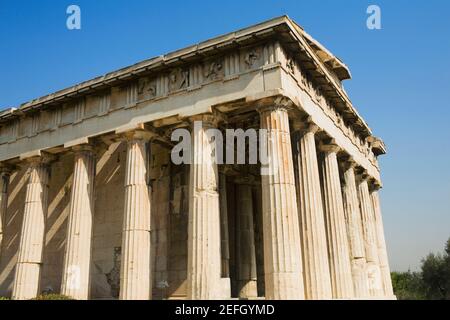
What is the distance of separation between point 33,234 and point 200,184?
982 centimetres

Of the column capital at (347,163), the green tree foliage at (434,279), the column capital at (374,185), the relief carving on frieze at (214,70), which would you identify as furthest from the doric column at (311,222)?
the green tree foliage at (434,279)

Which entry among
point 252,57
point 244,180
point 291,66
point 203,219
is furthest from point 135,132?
point 244,180

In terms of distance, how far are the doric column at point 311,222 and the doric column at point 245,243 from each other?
21.6ft

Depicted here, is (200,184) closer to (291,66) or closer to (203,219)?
(203,219)

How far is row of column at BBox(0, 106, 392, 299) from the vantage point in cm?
1414

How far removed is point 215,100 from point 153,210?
774 centimetres

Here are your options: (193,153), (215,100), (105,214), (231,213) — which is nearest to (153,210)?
(105,214)

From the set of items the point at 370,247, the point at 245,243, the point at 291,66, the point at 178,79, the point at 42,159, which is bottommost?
the point at 370,247

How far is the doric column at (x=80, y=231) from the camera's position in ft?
58.0

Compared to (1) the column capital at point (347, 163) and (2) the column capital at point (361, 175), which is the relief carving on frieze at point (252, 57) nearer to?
(1) the column capital at point (347, 163)

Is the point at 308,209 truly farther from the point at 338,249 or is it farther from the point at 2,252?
the point at 2,252

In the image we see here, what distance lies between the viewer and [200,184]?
1541 centimetres

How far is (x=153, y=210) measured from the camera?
21219 mm
